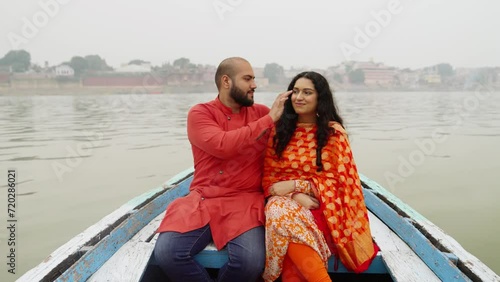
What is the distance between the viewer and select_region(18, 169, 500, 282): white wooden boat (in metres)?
1.98

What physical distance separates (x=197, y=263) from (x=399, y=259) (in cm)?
104

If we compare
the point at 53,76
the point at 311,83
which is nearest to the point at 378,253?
the point at 311,83

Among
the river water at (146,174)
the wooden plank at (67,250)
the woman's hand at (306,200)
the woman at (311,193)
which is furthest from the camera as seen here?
the river water at (146,174)

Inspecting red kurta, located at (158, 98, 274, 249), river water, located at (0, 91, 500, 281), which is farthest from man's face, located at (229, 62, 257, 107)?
river water, located at (0, 91, 500, 281)

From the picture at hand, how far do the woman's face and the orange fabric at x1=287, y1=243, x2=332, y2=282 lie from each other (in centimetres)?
78

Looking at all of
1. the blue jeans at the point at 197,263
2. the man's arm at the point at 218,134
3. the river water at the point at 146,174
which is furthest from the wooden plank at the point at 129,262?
the river water at the point at 146,174

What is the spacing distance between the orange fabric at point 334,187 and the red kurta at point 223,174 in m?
0.12

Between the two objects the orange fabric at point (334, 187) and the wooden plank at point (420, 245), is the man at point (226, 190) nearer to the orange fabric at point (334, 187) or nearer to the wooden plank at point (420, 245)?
the orange fabric at point (334, 187)

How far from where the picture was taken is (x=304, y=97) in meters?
2.40

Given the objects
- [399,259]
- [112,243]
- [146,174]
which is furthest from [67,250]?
[146,174]

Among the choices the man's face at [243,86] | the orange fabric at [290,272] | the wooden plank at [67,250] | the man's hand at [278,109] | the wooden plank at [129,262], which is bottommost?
the orange fabric at [290,272]

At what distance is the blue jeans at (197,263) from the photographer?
211 centimetres

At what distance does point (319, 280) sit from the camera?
1979 mm

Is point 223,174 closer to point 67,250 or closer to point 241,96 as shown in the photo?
point 241,96
